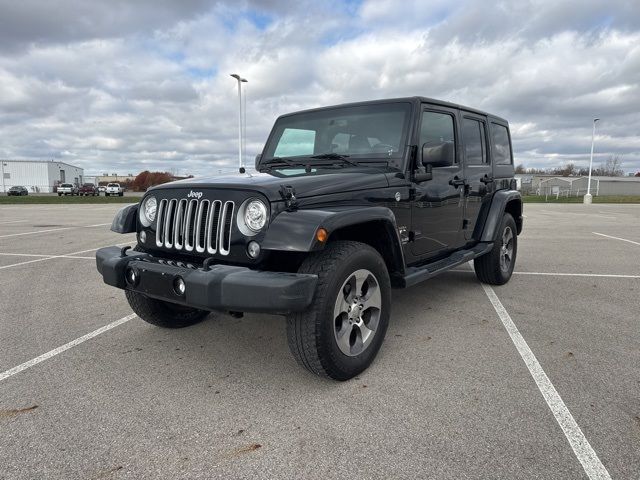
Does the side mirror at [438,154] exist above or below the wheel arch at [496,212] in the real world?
above

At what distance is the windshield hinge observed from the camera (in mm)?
2824

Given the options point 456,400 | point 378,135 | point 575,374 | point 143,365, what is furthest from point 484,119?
point 143,365

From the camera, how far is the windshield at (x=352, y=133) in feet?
12.4

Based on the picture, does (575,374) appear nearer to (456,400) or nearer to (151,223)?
(456,400)

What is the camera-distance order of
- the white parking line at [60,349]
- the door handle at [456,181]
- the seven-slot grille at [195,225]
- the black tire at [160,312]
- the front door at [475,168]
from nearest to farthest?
the seven-slot grille at [195,225]
the white parking line at [60,349]
the black tire at [160,312]
the door handle at [456,181]
the front door at [475,168]

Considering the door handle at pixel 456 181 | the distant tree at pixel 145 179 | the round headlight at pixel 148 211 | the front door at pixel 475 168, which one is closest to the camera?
the round headlight at pixel 148 211

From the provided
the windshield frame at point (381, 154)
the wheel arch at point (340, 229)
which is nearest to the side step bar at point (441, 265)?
the wheel arch at point (340, 229)

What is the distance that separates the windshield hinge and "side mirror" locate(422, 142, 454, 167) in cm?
132

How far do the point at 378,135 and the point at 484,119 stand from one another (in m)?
2.04

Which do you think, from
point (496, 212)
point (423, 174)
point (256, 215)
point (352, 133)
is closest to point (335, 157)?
point (352, 133)

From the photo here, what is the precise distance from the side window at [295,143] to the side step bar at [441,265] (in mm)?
1414

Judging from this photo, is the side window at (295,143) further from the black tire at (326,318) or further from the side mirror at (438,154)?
the black tire at (326,318)

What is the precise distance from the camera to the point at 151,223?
11.1 feet

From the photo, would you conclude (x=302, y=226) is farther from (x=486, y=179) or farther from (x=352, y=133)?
(x=486, y=179)
